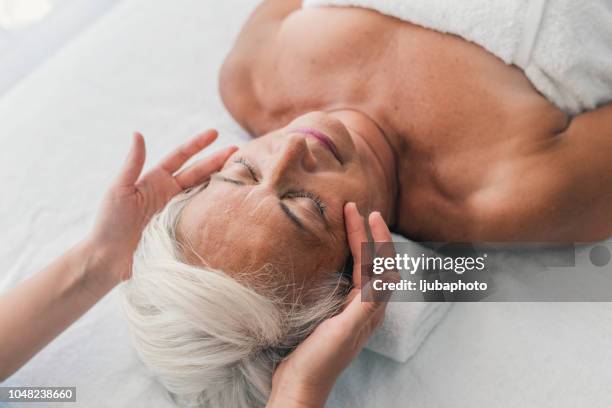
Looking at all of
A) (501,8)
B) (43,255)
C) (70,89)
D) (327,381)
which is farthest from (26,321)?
(501,8)

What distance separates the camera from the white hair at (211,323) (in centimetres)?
94

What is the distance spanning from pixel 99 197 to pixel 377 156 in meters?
0.66

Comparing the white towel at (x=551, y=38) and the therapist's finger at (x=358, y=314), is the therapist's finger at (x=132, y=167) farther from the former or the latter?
the white towel at (x=551, y=38)

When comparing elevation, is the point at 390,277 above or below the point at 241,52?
below

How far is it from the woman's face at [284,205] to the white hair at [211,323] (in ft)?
0.11

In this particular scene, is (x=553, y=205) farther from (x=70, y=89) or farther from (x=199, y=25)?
(x=70, y=89)

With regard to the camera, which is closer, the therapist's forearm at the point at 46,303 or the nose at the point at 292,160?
the nose at the point at 292,160

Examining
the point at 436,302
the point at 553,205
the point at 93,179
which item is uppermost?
the point at 93,179

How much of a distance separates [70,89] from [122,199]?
0.56m

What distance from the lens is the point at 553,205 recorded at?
1.08 metres

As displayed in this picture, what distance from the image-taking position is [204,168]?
1176 mm

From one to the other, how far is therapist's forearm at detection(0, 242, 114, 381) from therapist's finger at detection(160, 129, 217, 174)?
0.22 metres

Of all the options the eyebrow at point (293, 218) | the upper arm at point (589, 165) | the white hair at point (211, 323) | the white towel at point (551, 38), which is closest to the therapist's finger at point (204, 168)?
the white hair at point (211, 323)

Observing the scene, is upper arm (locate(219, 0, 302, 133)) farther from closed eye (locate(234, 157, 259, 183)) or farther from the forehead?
the forehead
